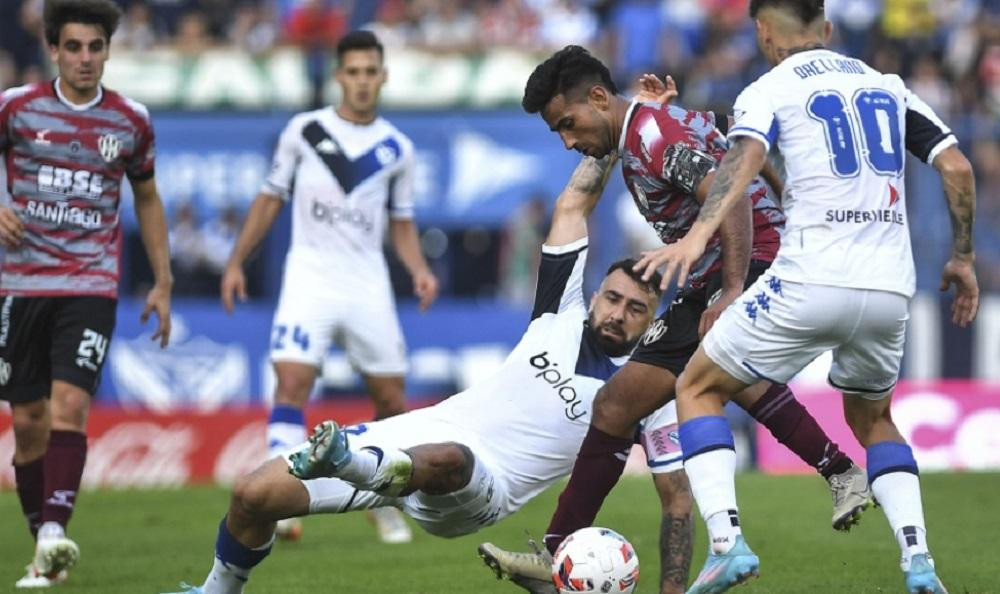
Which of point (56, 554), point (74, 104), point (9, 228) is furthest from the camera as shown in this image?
point (74, 104)

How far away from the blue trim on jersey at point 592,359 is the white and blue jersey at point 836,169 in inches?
44.5

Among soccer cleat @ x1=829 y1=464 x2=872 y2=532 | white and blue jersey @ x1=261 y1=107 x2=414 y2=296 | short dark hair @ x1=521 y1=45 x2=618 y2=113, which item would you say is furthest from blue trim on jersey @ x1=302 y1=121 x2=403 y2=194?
soccer cleat @ x1=829 y1=464 x2=872 y2=532

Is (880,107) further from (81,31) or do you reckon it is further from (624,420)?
(81,31)

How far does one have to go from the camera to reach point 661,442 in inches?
297

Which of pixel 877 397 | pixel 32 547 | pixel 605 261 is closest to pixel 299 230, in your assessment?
pixel 32 547

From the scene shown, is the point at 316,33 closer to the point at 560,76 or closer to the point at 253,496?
the point at 560,76

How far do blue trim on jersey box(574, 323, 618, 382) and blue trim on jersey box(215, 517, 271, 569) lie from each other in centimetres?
159

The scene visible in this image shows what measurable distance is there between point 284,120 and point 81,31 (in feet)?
32.0

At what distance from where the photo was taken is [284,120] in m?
18.8

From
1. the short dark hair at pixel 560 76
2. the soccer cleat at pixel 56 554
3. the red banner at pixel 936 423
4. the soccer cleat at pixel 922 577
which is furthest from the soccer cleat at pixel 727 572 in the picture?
the red banner at pixel 936 423

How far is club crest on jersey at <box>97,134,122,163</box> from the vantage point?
9195mm

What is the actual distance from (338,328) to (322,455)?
16.6 ft

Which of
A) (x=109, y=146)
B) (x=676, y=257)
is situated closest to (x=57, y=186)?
(x=109, y=146)

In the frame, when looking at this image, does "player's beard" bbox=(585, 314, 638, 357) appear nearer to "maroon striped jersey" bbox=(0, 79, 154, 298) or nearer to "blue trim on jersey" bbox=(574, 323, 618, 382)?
"blue trim on jersey" bbox=(574, 323, 618, 382)
